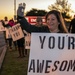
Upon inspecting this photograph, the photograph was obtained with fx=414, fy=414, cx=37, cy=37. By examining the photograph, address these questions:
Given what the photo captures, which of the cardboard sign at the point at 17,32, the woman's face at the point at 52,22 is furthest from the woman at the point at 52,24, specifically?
the cardboard sign at the point at 17,32

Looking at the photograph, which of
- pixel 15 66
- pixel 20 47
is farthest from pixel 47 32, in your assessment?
pixel 20 47

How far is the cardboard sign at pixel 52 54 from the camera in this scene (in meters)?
6.01

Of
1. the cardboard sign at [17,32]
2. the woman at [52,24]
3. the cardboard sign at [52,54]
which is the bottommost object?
the cardboard sign at [17,32]

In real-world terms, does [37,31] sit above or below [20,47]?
above

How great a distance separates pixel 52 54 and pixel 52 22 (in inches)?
19.5

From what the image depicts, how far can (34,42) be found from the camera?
6.09 m

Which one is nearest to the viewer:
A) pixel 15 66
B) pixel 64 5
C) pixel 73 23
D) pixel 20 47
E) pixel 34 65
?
pixel 34 65

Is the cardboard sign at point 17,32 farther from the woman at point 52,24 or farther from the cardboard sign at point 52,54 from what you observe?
the cardboard sign at point 52,54

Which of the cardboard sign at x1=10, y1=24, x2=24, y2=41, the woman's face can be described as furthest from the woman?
the cardboard sign at x1=10, y1=24, x2=24, y2=41

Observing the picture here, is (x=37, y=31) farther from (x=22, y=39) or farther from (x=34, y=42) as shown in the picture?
(x=22, y=39)

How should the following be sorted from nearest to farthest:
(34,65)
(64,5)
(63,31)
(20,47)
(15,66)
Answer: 1. (34,65)
2. (63,31)
3. (15,66)
4. (20,47)
5. (64,5)

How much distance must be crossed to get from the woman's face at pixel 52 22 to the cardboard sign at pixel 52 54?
15cm

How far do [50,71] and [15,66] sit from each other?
853cm

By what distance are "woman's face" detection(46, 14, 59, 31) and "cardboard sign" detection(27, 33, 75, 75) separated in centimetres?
15
